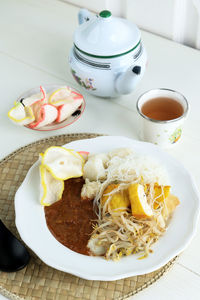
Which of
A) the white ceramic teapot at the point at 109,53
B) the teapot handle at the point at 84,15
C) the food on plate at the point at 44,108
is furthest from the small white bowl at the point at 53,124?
the teapot handle at the point at 84,15

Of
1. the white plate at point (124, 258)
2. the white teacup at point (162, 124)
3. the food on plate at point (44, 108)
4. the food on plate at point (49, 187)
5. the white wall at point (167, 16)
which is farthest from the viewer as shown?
the white wall at point (167, 16)

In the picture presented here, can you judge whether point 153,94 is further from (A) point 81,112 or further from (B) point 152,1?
(B) point 152,1

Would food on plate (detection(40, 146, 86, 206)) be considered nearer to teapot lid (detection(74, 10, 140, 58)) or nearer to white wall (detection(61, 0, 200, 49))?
teapot lid (detection(74, 10, 140, 58))

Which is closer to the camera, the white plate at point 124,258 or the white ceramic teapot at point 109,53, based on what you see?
the white plate at point 124,258

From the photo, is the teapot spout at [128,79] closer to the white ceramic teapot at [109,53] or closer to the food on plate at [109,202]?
the white ceramic teapot at [109,53]

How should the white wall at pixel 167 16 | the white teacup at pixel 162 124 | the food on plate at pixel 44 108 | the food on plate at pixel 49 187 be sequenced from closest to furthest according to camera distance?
the food on plate at pixel 49 187, the white teacup at pixel 162 124, the food on plate at pixel 44 108, the white wall at pixel 167 16

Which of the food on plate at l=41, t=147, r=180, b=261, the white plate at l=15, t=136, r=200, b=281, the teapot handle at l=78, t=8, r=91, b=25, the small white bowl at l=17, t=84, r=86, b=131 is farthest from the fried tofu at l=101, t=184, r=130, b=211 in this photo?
the teapot handle at l=78, t=8, r=91, b=25
